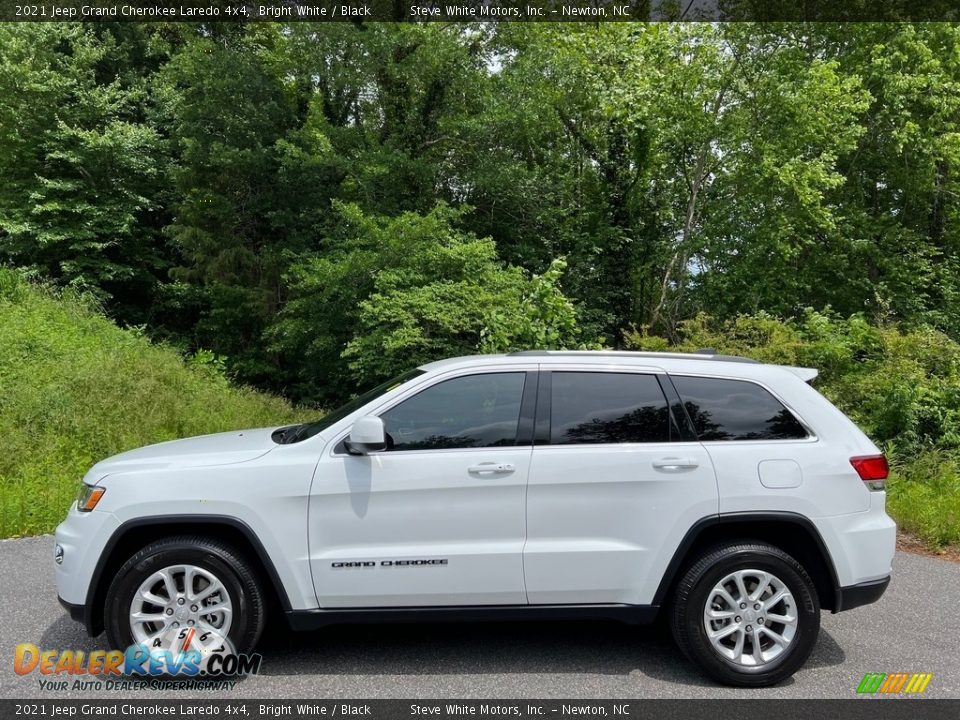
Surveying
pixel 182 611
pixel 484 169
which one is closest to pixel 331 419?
pixel 182 611

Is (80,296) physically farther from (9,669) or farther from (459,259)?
(9,669)

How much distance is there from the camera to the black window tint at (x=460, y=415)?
4.12 m

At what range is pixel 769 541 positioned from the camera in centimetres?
420

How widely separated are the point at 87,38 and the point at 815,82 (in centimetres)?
1771

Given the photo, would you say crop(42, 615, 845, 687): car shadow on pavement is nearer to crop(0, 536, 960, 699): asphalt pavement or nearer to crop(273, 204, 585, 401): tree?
crop(0, 536, 960, 699): asphalt pavement

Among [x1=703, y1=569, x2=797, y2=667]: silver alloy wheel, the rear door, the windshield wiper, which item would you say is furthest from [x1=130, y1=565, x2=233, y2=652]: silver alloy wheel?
[x1=703, y1=569, x2=797, y2=667]: silver alloy wheel

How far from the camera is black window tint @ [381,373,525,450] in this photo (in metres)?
4.12

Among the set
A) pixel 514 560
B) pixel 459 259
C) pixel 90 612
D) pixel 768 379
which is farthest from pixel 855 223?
pixel 90 612

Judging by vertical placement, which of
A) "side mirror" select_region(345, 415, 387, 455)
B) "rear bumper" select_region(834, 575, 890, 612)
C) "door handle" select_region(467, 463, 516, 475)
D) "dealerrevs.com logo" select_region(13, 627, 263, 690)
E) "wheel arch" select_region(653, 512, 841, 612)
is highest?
"side mirror" select_region(345, 415, 387, 455)

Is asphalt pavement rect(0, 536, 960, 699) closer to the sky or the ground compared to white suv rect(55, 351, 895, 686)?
closer to the ground

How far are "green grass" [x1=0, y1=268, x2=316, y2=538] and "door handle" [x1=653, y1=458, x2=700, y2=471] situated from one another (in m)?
5.98

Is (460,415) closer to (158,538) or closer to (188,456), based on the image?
(188,456)

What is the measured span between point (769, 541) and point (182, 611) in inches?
129

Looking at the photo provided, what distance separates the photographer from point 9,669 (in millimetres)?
4055
